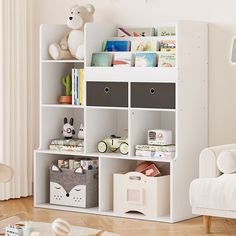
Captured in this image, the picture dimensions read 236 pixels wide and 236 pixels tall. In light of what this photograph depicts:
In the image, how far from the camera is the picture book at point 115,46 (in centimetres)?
516

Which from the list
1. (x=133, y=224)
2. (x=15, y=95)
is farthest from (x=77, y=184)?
(x=15, y=95)

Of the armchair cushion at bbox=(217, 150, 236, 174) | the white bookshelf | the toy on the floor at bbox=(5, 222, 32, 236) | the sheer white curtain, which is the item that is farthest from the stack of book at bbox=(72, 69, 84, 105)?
the toy on the floor at bbox=(5, 222, 32, 236)

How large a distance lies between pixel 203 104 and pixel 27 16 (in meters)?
1.57

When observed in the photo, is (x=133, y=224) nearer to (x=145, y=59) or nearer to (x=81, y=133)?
(x=81, y=133)

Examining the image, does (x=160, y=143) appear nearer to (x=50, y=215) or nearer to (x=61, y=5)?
(x=50, y=215)

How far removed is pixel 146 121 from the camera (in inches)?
203

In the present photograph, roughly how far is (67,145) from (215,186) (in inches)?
52.9

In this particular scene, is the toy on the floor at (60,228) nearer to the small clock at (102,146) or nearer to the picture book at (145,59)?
the small clock at (102,146)

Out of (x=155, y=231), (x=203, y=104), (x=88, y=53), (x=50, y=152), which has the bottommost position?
(x=155, y=231)

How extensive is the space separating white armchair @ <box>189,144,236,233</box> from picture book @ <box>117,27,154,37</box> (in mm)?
1070

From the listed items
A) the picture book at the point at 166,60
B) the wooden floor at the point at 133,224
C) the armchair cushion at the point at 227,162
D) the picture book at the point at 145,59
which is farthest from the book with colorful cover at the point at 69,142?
the armchair cushion at the point at 227,162

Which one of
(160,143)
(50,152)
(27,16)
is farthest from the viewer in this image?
(27,16)

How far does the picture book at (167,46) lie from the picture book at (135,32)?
21 centimetres

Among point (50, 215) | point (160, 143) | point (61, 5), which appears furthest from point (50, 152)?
point (61, 5)
